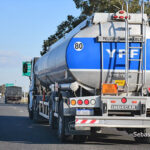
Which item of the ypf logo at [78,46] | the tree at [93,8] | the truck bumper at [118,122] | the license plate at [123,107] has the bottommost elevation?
the truck bumper at [118,122]

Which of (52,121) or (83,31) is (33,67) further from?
(83,31)

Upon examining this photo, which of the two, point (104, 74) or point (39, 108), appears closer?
point (104, 74)

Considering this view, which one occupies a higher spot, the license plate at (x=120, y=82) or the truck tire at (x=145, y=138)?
the license plate at (x=120, y=82)

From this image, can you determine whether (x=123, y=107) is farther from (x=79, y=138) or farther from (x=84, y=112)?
(x=79, y=138)

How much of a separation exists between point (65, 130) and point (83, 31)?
8.67ft

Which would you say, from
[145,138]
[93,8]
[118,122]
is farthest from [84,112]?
[93,8]

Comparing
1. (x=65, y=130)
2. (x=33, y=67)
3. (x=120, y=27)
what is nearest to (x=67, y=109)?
(x=65, y=130)

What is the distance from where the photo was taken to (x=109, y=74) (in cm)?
1216

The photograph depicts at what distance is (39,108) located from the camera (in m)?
20.4

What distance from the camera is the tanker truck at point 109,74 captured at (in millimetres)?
11852

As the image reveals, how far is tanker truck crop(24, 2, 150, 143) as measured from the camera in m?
11.9

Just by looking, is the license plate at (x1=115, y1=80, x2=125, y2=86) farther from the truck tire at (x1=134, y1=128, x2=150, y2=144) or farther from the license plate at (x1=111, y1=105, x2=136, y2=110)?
the truck tire at (x1=134, y1=128, x2=150, y2=144)

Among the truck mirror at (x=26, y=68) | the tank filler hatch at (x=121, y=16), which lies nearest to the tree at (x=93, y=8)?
the truck mirror at (x=26, y=68)

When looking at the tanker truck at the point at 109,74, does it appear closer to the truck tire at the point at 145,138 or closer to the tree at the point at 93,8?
the truck tire at the point at 145,138
